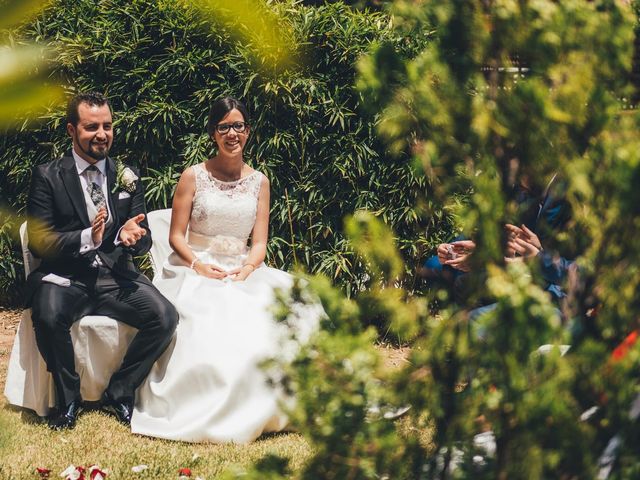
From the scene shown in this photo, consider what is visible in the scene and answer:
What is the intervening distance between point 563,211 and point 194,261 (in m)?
3.15

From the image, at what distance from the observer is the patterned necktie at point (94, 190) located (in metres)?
4.43


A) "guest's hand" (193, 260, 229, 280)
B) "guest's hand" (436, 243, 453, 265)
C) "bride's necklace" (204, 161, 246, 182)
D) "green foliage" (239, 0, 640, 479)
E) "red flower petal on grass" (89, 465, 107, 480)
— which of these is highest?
"green foliage" (239, 0, 640, 479)

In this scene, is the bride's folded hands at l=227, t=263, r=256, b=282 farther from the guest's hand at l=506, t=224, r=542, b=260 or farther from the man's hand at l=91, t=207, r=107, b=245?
the guest's hand at l=506, t=224, r=542, b=260

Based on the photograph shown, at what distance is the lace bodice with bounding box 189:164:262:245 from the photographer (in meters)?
4.85

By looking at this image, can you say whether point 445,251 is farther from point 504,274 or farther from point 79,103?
point 504,274

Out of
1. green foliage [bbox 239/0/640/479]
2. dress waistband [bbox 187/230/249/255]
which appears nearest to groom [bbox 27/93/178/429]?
dress waistband [bbox 187/230/249/255]

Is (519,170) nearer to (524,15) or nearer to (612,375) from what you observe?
(524,15)

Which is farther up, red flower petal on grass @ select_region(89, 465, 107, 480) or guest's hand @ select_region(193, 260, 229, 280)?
red flower petal on grass @ select_region(89, 465, 107, 480)

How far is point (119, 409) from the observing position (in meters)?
4.34

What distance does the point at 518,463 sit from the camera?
1.53 meters

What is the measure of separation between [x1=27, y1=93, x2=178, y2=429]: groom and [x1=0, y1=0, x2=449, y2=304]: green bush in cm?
151

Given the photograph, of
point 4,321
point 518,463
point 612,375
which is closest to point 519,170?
point 612,375

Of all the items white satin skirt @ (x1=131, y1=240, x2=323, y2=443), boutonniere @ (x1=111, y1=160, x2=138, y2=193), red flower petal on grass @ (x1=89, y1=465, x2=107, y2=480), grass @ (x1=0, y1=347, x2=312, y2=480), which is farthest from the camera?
boutonniere @ (x1=111, y1=160, x2=138, y2=193)

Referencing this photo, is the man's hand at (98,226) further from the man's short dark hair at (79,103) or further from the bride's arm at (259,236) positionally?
the bride's arm at (259,236)
